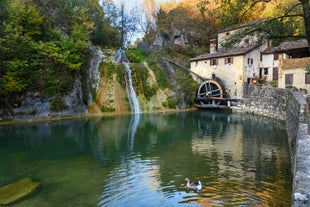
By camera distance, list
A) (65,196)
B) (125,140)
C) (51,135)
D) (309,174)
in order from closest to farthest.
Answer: (309,174) → (65,196) → (125,140) → (51,135)

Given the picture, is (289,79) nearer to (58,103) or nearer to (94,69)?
(94,69)

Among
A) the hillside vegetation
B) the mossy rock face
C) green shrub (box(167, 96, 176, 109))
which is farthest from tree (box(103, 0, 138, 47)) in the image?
the mossy rock face

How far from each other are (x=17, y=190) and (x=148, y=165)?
5269 mm

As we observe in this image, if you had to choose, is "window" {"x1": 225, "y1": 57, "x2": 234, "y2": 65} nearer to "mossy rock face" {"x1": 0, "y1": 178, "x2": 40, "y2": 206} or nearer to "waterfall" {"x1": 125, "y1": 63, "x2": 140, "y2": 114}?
"waterfall" {"x1": 125, "y1": 63, "x2": 140, "y2": 114}

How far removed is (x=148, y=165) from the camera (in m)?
11.8

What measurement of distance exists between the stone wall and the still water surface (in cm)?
144

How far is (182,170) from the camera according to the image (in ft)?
36.2

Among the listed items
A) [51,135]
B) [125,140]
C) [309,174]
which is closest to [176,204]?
[309,174]

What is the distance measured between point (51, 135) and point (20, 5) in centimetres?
1690

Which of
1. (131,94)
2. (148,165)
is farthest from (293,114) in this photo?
(131,94)

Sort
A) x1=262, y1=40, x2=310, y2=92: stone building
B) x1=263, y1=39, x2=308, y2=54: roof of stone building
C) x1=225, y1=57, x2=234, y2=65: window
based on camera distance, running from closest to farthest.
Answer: x1=262, y1=40, x2=310, y2=92: stone building, x1=263, y1=39, x2=308, y2=54: roof of stone building, x1=225, y1=57, x2=234, y2=65: window

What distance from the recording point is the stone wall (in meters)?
4.58

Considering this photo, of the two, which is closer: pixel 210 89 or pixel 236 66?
pixel 236 66

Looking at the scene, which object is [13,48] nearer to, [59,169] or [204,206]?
[59,169]
